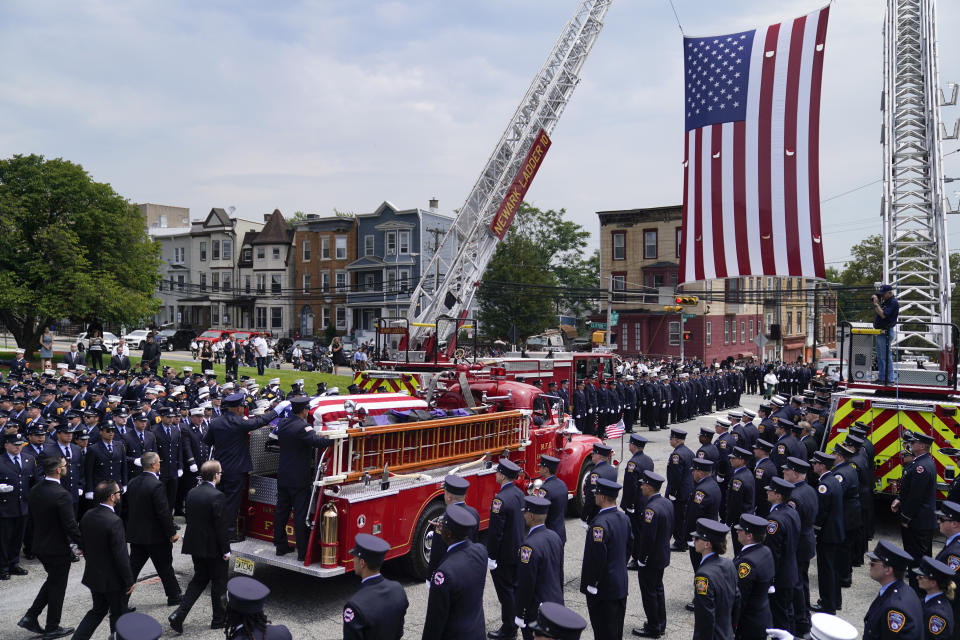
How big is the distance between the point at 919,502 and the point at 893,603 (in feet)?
15.9

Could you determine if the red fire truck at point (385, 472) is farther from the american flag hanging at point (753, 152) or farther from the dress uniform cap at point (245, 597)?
the american flag hanging at point (753, 152)

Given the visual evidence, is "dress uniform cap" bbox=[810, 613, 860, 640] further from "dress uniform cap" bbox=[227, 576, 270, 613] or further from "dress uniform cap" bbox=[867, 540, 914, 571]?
"dress uniform cap" bbox=[227, 576, 270, 613]

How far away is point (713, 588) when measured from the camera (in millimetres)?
5316

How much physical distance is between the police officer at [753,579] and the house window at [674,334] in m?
42.3

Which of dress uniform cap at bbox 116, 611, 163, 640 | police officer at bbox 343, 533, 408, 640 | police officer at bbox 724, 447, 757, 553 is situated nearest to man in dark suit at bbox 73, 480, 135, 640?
police officer at bbox 343, 533, 408, 640

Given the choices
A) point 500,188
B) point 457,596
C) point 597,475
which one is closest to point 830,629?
point 457,596

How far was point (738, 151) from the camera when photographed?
14.8 m

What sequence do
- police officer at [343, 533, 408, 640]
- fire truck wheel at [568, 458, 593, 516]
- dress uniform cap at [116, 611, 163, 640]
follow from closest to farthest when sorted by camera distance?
dress uniform cap at [116, 611, 163, 640]
police officer at [343, 533, 408, 640]
fire truck wheel at [568, 458, 593, 516]

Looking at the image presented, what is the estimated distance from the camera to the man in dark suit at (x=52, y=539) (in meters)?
6.85

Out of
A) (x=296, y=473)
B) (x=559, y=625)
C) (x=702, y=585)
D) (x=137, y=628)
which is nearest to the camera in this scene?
(x=137, y=628)

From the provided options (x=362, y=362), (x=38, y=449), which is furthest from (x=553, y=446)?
(x=362, y=362)

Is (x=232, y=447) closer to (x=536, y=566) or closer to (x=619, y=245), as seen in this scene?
(x=536, y=566)

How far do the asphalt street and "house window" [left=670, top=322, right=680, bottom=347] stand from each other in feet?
124

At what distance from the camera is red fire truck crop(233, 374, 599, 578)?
7.50 meters
